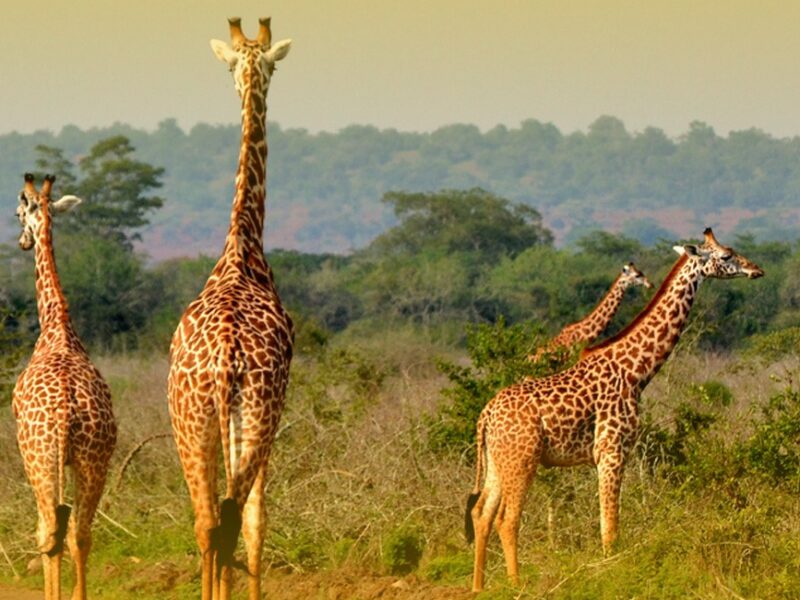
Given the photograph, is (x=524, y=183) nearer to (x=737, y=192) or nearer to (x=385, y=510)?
(x=737, y=192)

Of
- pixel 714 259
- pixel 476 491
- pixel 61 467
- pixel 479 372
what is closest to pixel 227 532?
pixel 61 467

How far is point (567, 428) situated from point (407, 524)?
1.58 metres

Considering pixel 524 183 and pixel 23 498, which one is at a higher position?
pixel 524 183

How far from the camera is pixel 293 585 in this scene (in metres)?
9.38

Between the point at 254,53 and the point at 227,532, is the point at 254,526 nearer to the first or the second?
the point at 227,532

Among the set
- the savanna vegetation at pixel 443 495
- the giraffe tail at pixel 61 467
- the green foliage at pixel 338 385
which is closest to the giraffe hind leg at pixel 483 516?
the savanna vegetation at pixel 443 495

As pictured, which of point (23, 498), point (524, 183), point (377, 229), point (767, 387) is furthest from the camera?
point (524, 183)

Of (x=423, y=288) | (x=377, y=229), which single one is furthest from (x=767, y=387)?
(x=377, y=229)

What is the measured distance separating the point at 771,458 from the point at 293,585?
269 cm

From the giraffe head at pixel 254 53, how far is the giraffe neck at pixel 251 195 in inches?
0.7

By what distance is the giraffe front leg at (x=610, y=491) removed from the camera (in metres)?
8.71

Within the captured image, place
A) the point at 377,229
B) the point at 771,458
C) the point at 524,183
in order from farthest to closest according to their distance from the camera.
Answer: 1. the point at 524,183
2. the point at 377,229
3. the point at 771,458

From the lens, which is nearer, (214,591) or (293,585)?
(214,591)

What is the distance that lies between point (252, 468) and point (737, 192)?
5379 inches
